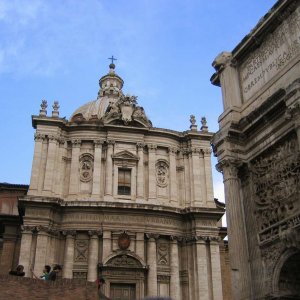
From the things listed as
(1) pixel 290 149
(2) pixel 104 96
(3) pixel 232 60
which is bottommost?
(1) pixel 290 149

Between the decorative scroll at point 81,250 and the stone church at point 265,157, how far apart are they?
13500mm

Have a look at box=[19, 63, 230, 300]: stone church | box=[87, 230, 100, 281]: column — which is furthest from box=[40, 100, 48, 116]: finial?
box=[87, 230, 100, 281]: column

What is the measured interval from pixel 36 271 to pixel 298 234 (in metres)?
17.0

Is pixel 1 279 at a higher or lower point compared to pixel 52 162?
lower

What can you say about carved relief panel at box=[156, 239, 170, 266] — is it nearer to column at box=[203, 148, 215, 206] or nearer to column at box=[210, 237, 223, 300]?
column at box=[210, 237, 223, 300]

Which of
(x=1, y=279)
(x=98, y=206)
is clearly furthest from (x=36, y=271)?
(x=1, y=279)

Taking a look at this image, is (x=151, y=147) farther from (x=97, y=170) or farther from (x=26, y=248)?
(x=26, y=248)

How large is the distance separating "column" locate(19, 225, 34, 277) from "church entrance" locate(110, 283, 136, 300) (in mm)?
4659

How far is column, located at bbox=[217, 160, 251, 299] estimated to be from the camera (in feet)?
46.2

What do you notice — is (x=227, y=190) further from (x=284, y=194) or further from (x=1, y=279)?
(x=1, y=279)

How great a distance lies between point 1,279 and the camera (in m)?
15.2

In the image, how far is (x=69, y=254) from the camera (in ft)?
87.1

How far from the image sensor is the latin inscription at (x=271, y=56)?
1475 cm

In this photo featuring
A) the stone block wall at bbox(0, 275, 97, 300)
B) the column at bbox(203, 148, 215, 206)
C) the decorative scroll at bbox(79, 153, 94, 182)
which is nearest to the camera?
the stone block wall at bbox(0, 275, 97, 300)
